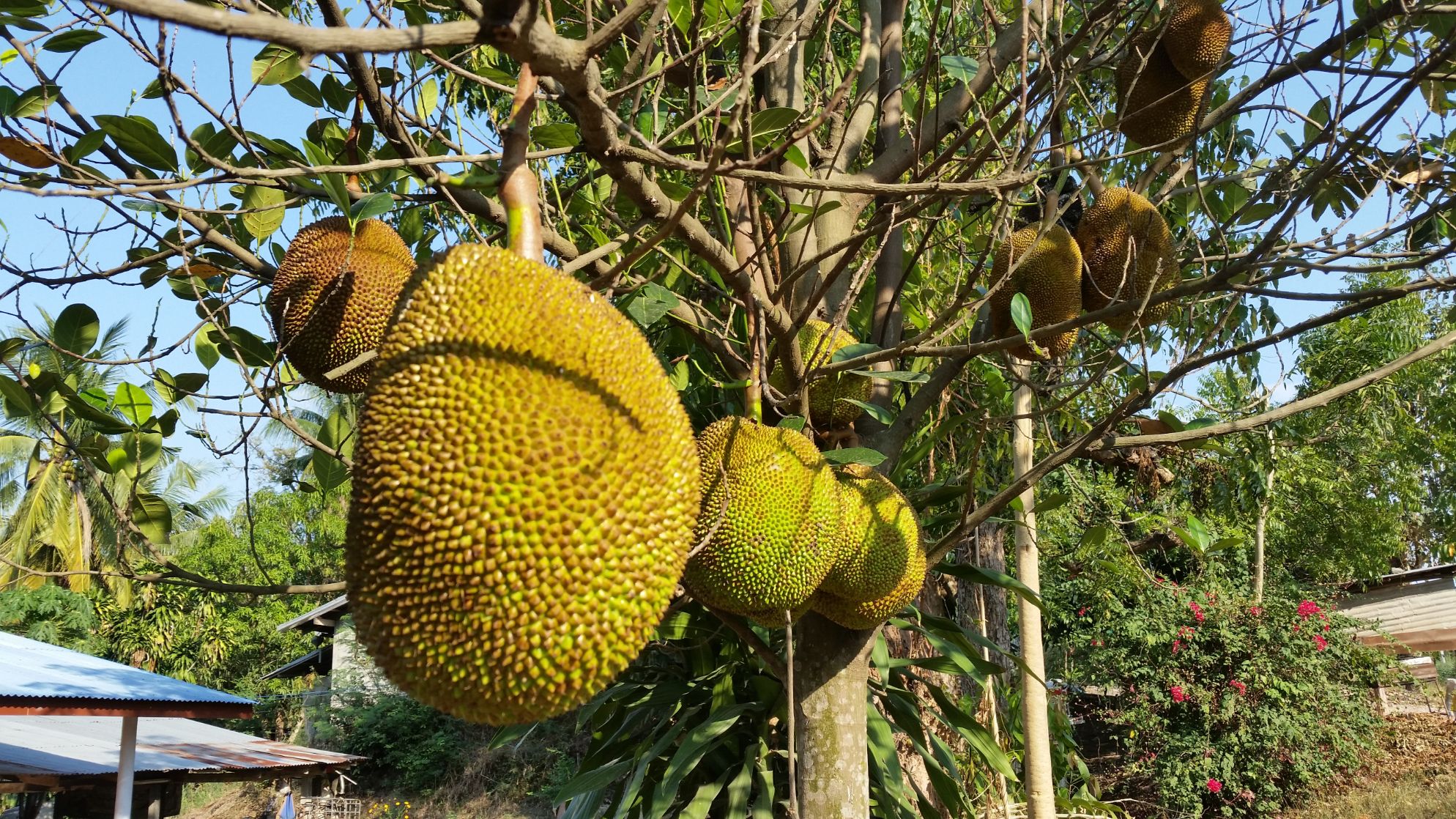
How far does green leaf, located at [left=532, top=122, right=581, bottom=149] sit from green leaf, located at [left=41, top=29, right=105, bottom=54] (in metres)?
0.93

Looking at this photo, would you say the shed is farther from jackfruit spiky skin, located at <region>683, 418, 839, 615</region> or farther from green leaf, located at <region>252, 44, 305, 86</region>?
green leaf, located at <region>252, 44, 305, 86</region>

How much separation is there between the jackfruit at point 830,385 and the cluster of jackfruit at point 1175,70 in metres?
0.83

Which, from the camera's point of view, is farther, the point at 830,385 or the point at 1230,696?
the point at 1230,696

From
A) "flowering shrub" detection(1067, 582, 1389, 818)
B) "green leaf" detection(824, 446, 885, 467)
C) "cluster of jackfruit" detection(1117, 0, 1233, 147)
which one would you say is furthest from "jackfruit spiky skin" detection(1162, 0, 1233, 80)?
"flowering shrub" detection(1067, 582, 1389, 818)

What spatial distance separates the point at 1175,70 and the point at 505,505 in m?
2.17

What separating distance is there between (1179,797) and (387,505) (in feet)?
31.4

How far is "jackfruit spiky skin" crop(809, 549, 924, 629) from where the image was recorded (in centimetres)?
187

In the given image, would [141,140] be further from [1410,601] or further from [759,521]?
[1410,601]

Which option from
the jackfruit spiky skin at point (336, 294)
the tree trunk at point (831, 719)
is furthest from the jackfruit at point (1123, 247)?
the jackfruit spiky skin at point (336, 294)

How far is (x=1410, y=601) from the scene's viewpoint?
15820 millimetres

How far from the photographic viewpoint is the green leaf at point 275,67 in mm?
1485

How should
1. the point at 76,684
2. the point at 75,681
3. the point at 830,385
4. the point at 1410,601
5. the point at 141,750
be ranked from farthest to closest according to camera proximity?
the point at 1410,601 < the point at 141,750 < the point at 75,681 < the point at 76,684 < the point at 830,385

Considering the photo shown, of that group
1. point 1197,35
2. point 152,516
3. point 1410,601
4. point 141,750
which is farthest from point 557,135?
point 1410,601

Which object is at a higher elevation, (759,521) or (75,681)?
(759,521)
